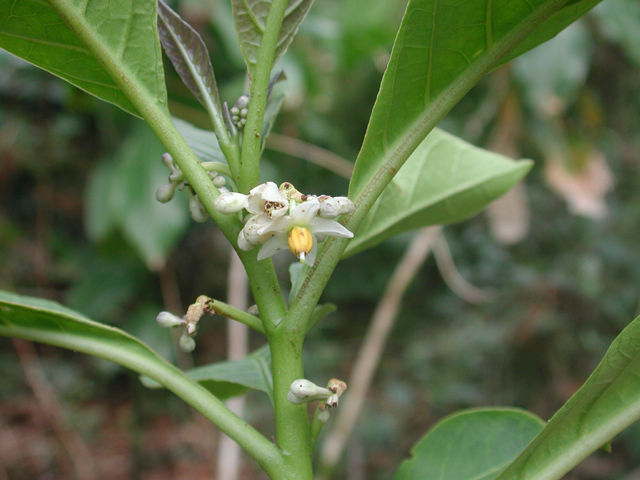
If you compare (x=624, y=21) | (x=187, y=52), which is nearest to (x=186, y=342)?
(x=187, y=52)

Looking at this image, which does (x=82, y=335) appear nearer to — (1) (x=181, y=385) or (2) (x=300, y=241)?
(1) (x=181, y=385)

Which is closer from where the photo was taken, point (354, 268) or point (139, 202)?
point (139, 202)

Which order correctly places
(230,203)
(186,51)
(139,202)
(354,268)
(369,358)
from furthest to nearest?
1. (354,268)
2. (139,202)
3. (369,358)
4. (186,51)
5. (230,203)

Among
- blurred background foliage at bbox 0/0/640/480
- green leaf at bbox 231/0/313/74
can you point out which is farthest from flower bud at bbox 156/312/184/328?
blurred background foliage at bbox 0/0/640/480

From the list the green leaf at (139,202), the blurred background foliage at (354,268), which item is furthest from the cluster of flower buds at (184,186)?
the blurred background foliage at (354,268)

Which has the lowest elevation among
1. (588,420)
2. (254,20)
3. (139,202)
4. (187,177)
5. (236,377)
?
(588,420)

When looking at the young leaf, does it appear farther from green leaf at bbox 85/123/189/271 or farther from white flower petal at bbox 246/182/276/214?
green leaf at bbox 85/123/189/271
